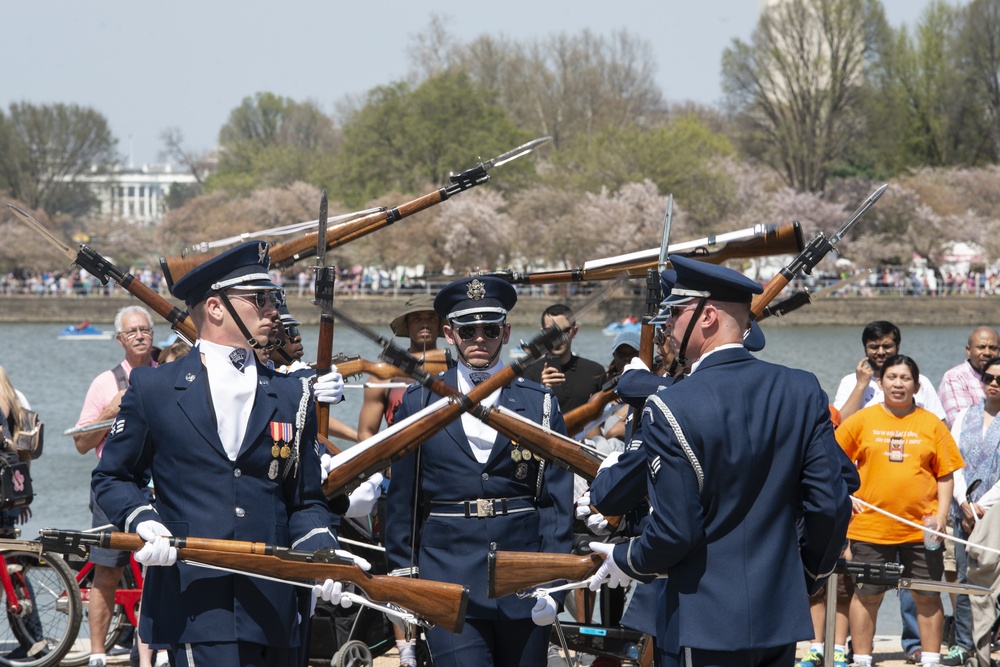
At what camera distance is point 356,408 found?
3183 cm

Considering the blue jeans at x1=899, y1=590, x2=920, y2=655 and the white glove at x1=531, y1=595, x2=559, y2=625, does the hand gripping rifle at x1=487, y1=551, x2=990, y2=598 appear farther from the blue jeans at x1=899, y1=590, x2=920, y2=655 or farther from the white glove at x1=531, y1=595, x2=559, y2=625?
the blue jeans at x1=899, y1=590, x2=920, y2=655

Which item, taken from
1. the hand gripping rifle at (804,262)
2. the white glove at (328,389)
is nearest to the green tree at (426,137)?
the hand gripping rifle at (804,262)

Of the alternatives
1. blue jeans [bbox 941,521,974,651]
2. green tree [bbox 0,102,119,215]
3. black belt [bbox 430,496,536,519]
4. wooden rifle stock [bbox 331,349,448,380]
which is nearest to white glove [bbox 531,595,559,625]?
black belt [bbox 430,496,536,519]

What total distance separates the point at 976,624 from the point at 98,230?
271 ft

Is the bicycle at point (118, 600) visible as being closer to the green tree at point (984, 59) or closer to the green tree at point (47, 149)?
the green tree at point (984, 59)

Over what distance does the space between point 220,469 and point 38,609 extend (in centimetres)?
449

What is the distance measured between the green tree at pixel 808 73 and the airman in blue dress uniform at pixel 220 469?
71244 mm

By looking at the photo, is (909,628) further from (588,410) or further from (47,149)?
(47,149)

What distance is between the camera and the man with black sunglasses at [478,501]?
577 centimetres

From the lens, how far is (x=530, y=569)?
5234 mm

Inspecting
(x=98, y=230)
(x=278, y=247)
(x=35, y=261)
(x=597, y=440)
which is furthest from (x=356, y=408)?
(x=98, y=230)

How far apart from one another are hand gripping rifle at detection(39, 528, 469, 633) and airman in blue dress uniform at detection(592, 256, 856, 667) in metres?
0.80

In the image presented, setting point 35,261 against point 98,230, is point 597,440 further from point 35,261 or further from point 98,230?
point 98,230

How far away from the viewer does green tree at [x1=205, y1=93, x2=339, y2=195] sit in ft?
317
